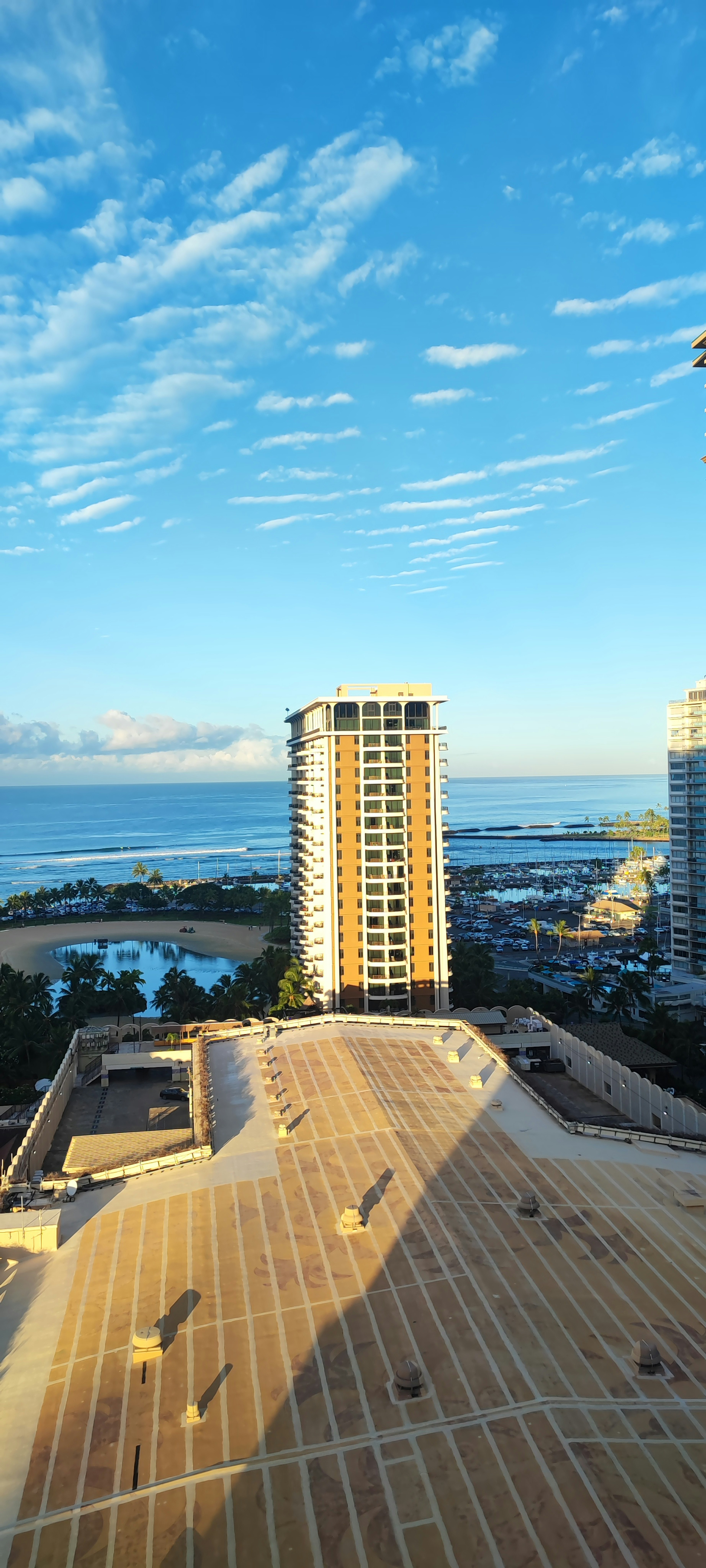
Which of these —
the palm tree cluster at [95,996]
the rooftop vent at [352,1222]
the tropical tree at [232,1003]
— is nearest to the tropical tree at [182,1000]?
the tropical tree at [232,1003]

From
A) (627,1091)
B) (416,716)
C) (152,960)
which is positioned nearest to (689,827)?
(416,716)

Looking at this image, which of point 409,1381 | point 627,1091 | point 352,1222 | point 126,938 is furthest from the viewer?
point 126,938

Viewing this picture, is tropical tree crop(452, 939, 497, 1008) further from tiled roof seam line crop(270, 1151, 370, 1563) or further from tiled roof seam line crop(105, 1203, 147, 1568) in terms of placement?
tiled roof seam line crop(105, 1203, 147, 1568)

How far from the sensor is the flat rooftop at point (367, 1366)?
18531 mm

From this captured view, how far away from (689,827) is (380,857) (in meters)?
42.6

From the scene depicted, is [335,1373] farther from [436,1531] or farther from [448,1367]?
[436,1531]

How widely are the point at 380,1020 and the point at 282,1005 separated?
20701 mm

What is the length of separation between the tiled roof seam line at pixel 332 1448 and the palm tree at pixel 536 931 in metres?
118

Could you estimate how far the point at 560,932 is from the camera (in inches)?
5566

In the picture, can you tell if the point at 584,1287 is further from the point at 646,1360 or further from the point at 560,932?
the point at 560,932

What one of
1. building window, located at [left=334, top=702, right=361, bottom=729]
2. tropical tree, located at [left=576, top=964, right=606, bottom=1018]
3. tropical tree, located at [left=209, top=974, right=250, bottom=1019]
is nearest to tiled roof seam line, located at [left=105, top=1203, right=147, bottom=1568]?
tropical tree, located at [left=209, top=974, right=250, bottom=1019]

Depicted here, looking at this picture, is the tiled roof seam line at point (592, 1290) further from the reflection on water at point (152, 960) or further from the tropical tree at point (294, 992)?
the reflection on water at point (152, 960)

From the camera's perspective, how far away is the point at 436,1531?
60.0ft

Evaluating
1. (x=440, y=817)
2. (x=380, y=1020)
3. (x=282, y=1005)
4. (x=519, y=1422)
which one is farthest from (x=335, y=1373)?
(x=440, y=817)
